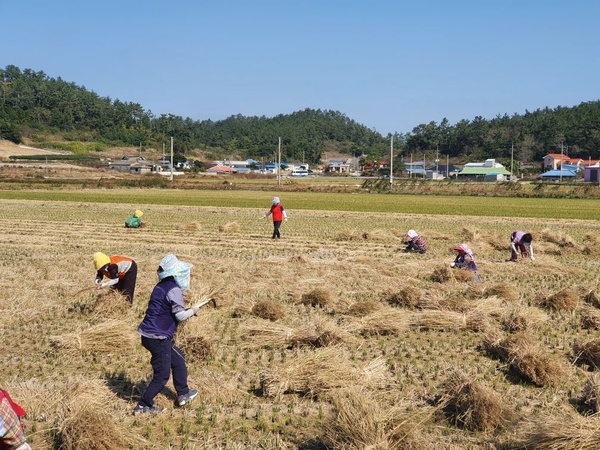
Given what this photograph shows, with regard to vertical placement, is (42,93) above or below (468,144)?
above

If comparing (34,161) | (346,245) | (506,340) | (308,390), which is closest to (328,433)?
(308,390)

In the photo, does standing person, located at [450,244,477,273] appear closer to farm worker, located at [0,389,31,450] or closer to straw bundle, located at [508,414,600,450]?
straw bundle, located at [508,414,600,450]

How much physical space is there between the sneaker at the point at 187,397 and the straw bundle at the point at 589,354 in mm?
4242

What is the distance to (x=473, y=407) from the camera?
578 cm

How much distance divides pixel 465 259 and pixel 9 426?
402 inches

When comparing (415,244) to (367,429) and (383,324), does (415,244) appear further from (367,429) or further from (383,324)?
(367,429)

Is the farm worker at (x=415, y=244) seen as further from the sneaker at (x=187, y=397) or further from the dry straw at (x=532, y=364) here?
the sneaker at (x=187, y=397)

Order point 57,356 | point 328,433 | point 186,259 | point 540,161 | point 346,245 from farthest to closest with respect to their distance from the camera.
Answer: point 540,161 → point 346,245 → point 186,259 → point 57,356 → point 328,433

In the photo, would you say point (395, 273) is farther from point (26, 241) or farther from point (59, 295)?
point (26, 241)

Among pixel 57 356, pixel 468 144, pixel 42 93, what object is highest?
pixel 42 93

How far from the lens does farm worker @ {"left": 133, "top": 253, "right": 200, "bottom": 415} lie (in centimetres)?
603

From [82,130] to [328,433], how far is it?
14950 cm

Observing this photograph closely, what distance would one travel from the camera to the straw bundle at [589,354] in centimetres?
752

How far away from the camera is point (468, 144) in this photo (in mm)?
142875
